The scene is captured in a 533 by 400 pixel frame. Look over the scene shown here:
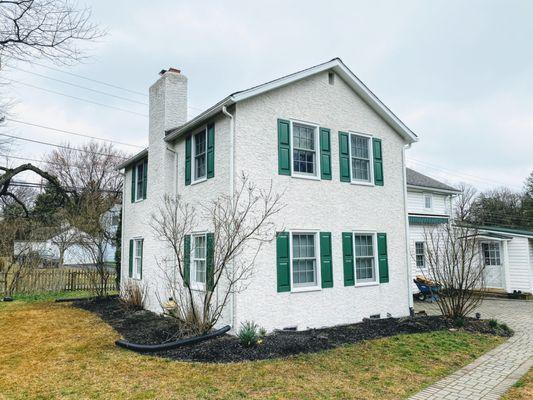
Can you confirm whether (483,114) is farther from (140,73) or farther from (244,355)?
(244,355)

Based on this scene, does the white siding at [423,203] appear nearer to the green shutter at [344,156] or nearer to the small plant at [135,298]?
the green shutter at [344,156]

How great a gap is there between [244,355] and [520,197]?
156ft

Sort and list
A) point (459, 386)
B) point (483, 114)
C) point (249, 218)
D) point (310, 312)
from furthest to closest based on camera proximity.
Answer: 1. point (483, 114)
2. point (310, 312)
3. point (249, 218)
4. point (459, 386)

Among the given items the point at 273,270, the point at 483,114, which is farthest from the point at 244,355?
the point at 483,114

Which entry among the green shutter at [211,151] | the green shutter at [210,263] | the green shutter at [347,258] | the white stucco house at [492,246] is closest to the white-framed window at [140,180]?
the green shutter at [211,151]

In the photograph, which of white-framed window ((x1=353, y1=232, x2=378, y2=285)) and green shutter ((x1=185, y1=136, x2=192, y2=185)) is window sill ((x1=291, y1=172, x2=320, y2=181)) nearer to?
white-framed window ((x1=353, y1=232, x2=378, y2=285))

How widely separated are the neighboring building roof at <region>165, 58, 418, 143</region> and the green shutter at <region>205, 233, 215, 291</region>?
3.45 meters

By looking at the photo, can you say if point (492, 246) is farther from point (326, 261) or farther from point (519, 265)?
Result: point (326, 261)

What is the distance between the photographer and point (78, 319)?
12.1 meters

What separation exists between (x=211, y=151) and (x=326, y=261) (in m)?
4.58

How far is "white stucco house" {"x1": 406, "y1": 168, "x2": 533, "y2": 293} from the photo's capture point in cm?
1780

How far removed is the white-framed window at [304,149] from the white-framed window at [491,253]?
46.7ft

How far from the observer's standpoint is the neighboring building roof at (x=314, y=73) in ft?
31.2

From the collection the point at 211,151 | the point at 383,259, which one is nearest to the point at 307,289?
the point at 383,259
